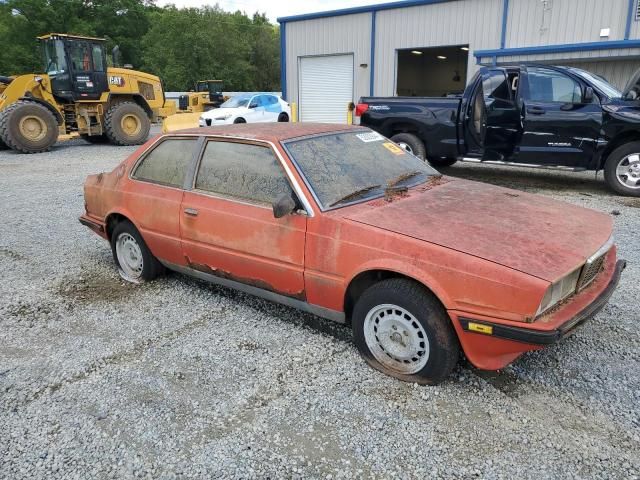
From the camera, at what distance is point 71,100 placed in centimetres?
1465

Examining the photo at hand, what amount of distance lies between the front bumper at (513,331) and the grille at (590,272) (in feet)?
0.23

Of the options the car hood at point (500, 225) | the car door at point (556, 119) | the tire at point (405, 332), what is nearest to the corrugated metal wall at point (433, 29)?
the car door at point (556, 119)

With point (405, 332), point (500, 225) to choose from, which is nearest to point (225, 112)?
point (500, 225)

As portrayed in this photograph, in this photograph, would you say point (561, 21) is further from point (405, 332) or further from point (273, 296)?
point (405, 332)

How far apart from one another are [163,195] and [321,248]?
1682mm

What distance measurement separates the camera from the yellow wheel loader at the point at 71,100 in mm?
13508

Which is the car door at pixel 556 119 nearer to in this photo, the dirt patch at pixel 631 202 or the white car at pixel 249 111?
the dirt patch at pixel 631 202

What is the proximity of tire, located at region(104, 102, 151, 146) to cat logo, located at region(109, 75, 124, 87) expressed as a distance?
0.68m

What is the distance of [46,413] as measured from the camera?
2.80 m

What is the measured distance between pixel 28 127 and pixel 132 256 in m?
11.2

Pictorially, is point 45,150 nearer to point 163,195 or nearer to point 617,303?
point 163,195

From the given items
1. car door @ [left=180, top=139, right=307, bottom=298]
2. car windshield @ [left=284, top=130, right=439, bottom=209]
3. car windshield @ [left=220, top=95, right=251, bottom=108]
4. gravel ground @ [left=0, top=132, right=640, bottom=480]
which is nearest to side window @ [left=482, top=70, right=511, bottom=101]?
gravel ground @ [left=0, top=132, right=640, bottom=480]

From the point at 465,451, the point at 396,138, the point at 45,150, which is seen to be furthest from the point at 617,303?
the point at 45,150

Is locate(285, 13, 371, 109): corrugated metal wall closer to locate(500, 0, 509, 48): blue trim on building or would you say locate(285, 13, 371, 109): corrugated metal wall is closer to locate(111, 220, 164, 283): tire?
locate(500, 0, 509, 48): blue trim on building
